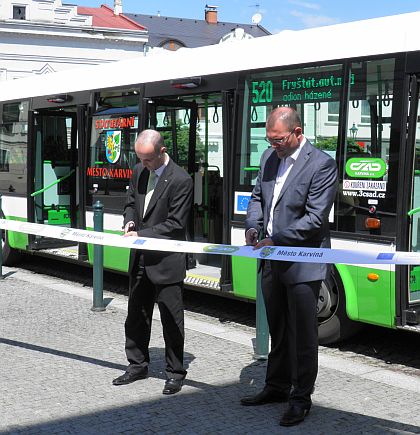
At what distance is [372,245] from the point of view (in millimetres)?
6727

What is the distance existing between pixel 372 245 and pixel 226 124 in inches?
92.7

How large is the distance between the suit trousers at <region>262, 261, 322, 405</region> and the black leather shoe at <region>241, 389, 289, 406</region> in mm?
143

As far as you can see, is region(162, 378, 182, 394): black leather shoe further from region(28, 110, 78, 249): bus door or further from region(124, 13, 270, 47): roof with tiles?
region(124, 13, 270, 47): roof with tiles

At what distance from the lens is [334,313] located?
7281 millimetres

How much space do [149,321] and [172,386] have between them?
53cm

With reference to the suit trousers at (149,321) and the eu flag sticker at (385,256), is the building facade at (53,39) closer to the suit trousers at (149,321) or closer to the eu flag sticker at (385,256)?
the suit trousers at (149,321)

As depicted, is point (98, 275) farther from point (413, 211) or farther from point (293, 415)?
point (293, 415)

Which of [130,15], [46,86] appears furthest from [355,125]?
[130,15]

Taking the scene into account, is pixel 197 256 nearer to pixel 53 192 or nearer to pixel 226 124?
pixel 226 124

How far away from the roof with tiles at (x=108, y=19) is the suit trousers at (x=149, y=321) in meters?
52.0

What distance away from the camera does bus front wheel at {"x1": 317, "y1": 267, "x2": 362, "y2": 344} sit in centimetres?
717

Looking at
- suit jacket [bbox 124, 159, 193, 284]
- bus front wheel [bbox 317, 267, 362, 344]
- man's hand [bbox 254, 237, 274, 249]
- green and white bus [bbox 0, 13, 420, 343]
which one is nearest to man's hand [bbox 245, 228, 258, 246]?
man's hand [bbox 254, 237, 274, 249]

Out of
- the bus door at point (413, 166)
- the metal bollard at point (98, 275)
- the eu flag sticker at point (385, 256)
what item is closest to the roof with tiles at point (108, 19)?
the metal bollard at point (98, 275)

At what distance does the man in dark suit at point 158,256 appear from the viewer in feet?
18.7
